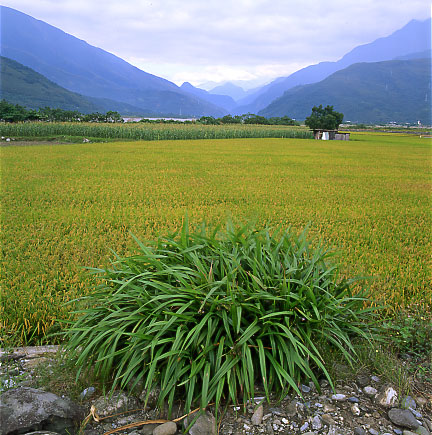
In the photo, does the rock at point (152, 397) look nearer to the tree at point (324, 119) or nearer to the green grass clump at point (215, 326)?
the green grass clump at point (215, 326)

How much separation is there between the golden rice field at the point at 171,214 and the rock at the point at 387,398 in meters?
0.97

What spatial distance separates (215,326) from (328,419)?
32.9 inches

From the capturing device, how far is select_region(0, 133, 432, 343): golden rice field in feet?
12.7

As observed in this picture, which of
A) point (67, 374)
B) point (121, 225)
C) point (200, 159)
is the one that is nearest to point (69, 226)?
point (121, 225)

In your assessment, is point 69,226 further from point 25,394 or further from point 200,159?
point 200,159

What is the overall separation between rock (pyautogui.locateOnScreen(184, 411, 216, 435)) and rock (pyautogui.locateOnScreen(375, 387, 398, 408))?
1043mm

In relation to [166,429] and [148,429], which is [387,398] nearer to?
[166,429]

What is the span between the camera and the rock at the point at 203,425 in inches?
77.0

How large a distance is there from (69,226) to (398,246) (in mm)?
5481

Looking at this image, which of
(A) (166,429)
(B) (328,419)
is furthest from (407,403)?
(A) (166,429)

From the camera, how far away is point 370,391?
7.43ft

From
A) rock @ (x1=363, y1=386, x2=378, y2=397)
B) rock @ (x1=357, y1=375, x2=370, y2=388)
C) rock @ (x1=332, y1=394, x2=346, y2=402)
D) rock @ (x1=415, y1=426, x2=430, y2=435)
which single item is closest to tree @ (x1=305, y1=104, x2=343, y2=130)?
rock @ (x1=357, y1=375, x2=370, y2=388)

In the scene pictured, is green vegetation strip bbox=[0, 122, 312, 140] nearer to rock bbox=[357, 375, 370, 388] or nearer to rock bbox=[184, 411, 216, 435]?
rock bbox=[357, 375, 370, 388]

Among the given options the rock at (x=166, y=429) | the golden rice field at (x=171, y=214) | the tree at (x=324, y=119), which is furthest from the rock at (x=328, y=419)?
Answer: the tree at (x=324, y=119)
